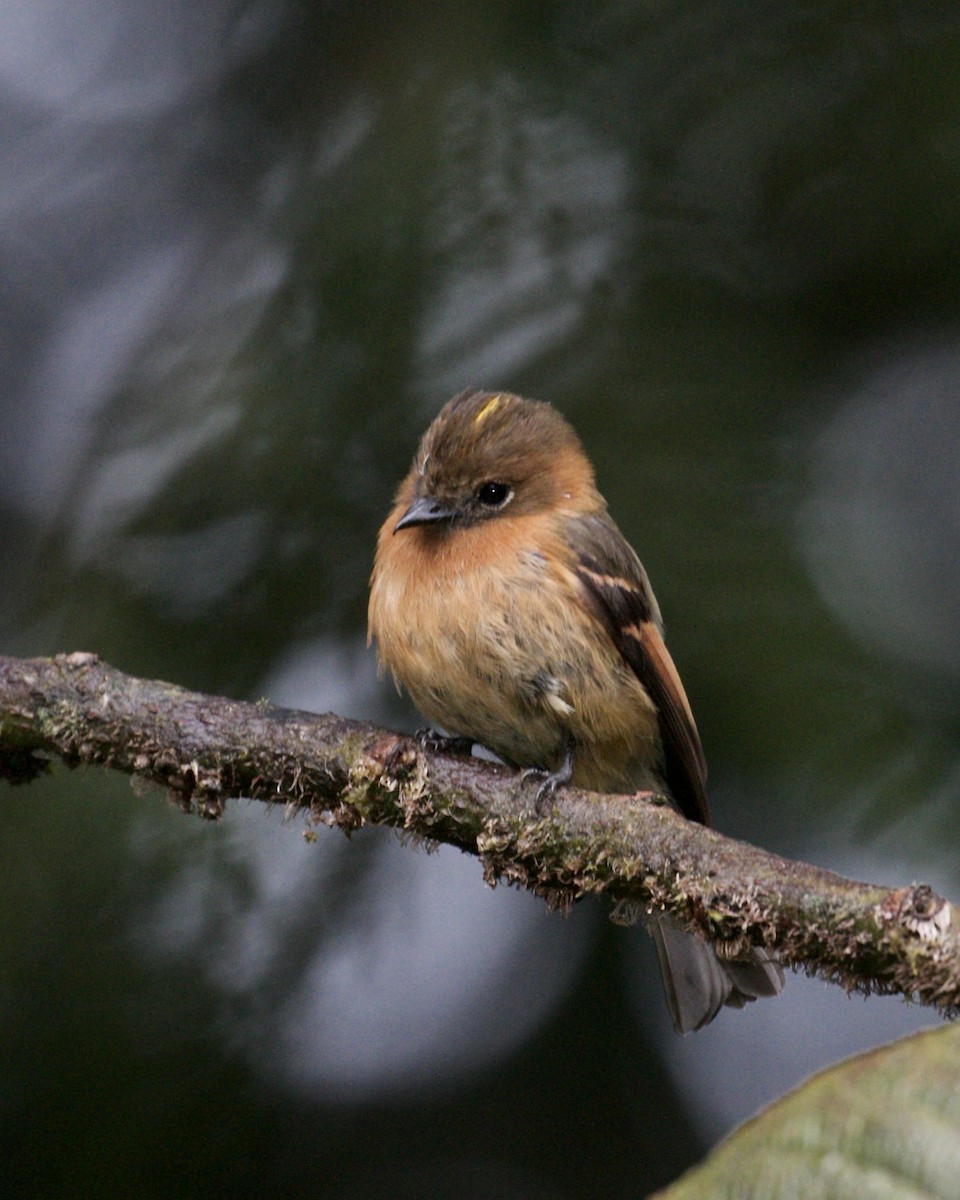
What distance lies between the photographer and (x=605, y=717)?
10.1 feet

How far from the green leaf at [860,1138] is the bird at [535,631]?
5.49 feet

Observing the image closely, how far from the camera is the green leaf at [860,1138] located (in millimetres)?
1156

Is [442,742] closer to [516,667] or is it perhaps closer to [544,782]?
[516,667]

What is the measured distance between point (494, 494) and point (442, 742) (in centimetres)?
66

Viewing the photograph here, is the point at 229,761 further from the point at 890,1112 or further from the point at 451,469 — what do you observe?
the point at 890,1112

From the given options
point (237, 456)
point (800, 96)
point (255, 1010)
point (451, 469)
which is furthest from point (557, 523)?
point (800, 96)

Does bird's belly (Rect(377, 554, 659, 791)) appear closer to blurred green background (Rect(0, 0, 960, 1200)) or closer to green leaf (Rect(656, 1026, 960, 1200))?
blurred green background (Rect(0, 0, 960, 1200))

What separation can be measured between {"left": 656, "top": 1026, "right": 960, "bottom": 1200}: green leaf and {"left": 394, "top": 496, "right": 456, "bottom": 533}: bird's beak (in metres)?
2.06

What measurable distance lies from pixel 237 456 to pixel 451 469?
3.38ft

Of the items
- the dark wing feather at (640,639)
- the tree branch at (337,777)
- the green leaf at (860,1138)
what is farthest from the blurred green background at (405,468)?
the green leaf at (860,1138)

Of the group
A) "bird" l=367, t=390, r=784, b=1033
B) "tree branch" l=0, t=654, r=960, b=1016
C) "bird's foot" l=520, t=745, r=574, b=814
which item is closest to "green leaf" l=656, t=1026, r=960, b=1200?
"tree branch" l=0, t=654, r=960, b=1016

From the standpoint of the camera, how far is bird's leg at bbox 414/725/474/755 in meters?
2.81

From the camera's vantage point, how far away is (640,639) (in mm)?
3146

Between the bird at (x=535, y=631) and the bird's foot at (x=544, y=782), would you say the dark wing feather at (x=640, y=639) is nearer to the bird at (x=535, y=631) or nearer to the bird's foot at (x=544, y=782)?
the bird at (x=535, y=631)
